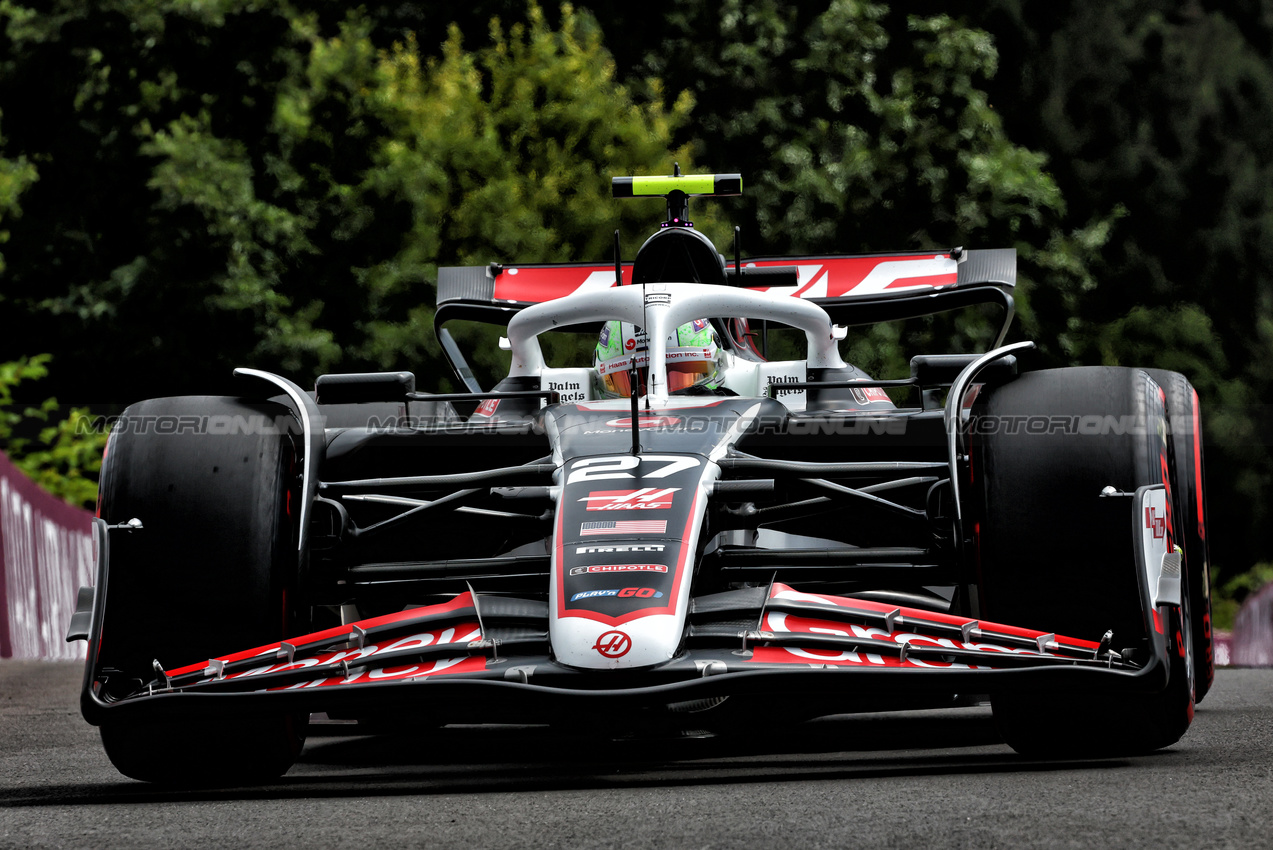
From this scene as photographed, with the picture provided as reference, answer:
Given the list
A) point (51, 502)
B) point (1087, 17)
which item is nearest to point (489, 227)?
point (51, 502)

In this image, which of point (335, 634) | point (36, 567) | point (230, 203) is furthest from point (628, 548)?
point (230, 203)

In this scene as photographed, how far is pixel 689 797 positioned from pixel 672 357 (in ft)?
7.91

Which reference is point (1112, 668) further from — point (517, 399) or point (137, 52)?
point (137, 52)

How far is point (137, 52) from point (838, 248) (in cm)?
938

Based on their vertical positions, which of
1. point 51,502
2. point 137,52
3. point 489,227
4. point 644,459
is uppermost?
point 137,52

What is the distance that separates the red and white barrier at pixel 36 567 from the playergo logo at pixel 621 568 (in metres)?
7.58

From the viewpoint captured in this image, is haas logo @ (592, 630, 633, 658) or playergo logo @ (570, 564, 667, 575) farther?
playergo logo @ (570, 564, 667, 575)

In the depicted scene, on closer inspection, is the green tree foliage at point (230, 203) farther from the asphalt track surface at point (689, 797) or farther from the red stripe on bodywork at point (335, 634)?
the red stripe on bodywork at point (335, 634)

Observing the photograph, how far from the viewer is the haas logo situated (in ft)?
13.4

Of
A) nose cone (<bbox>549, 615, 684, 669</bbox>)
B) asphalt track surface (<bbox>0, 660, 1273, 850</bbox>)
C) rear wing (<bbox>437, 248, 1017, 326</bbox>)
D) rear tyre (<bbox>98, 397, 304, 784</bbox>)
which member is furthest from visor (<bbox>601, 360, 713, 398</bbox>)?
nose cone (<bbox>549, 615, 684, 669</bbox>)

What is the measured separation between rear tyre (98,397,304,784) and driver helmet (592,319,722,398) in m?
1.62

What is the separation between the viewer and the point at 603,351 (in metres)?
6.17

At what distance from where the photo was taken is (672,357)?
19.6 feet

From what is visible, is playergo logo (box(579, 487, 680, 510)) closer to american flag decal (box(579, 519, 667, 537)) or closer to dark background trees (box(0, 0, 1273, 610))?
american flag decal (box(579, 519, 667, 537))
